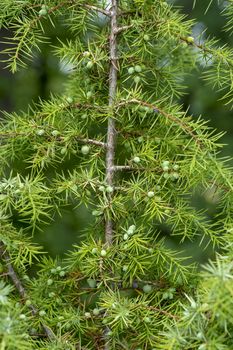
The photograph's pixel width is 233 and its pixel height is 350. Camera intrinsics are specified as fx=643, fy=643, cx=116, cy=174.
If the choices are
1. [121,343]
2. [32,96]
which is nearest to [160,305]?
[121,343]

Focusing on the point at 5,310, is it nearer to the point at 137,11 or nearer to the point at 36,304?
the point at 36,304

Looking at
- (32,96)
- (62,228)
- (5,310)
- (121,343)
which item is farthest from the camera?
(32,96)

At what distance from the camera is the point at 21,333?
2.34 ft

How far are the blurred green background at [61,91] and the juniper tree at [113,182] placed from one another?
0.43 metres

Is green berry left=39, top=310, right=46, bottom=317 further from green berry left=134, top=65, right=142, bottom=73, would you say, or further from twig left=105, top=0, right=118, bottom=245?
green berry left=134, top=65, right=142, bottom=73

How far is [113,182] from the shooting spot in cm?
86

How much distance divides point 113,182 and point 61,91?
0.55 metres

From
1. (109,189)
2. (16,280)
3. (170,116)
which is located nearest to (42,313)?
(16,280)

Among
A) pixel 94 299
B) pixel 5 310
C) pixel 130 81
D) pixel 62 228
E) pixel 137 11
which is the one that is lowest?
pixel 62 228

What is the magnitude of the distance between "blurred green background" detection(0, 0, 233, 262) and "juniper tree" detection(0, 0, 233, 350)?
17.0 inches

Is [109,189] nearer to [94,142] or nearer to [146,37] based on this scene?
[94,142]

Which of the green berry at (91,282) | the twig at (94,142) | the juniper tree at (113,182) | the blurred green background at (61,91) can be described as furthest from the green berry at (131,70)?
the blurred green background at (61,91)

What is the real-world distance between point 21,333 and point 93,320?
0.49 feet

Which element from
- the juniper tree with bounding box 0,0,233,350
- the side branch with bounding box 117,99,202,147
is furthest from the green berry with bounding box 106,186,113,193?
the side branch with bounding box 117,99,202,147
